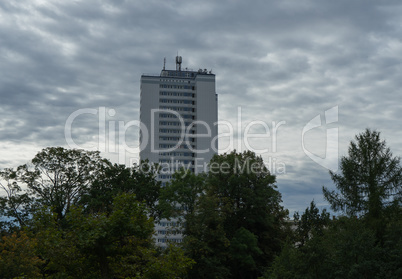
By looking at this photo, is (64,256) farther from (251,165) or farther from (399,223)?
(251,165)

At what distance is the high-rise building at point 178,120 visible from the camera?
434 feet

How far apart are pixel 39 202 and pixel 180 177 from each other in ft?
53.4

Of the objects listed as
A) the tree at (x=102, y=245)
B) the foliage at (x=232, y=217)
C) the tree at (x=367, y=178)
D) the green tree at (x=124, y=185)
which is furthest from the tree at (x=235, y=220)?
the tree at (x=102, y=245)

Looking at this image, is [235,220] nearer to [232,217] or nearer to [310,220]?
[232,217]

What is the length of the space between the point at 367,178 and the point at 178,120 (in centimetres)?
10625

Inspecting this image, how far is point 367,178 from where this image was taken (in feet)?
115

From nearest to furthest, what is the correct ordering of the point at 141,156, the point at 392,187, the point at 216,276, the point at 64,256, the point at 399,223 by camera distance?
the point at 64,256, the point at 399,223, the point at 392,187, the point at 216,276, the point at 141,156

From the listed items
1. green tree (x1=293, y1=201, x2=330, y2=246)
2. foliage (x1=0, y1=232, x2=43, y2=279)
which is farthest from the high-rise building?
foliage (x1=0, y1=232, x2=43, y2=279)

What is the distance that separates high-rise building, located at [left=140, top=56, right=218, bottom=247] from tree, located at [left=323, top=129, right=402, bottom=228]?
307 ft

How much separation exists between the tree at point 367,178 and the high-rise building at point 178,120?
93535 millimetres

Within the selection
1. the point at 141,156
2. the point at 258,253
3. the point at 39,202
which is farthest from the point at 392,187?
the point at 141,156

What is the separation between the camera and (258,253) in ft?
151

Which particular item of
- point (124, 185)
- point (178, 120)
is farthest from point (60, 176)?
point (178, 120)

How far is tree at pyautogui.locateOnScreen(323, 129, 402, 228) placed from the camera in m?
34.2
